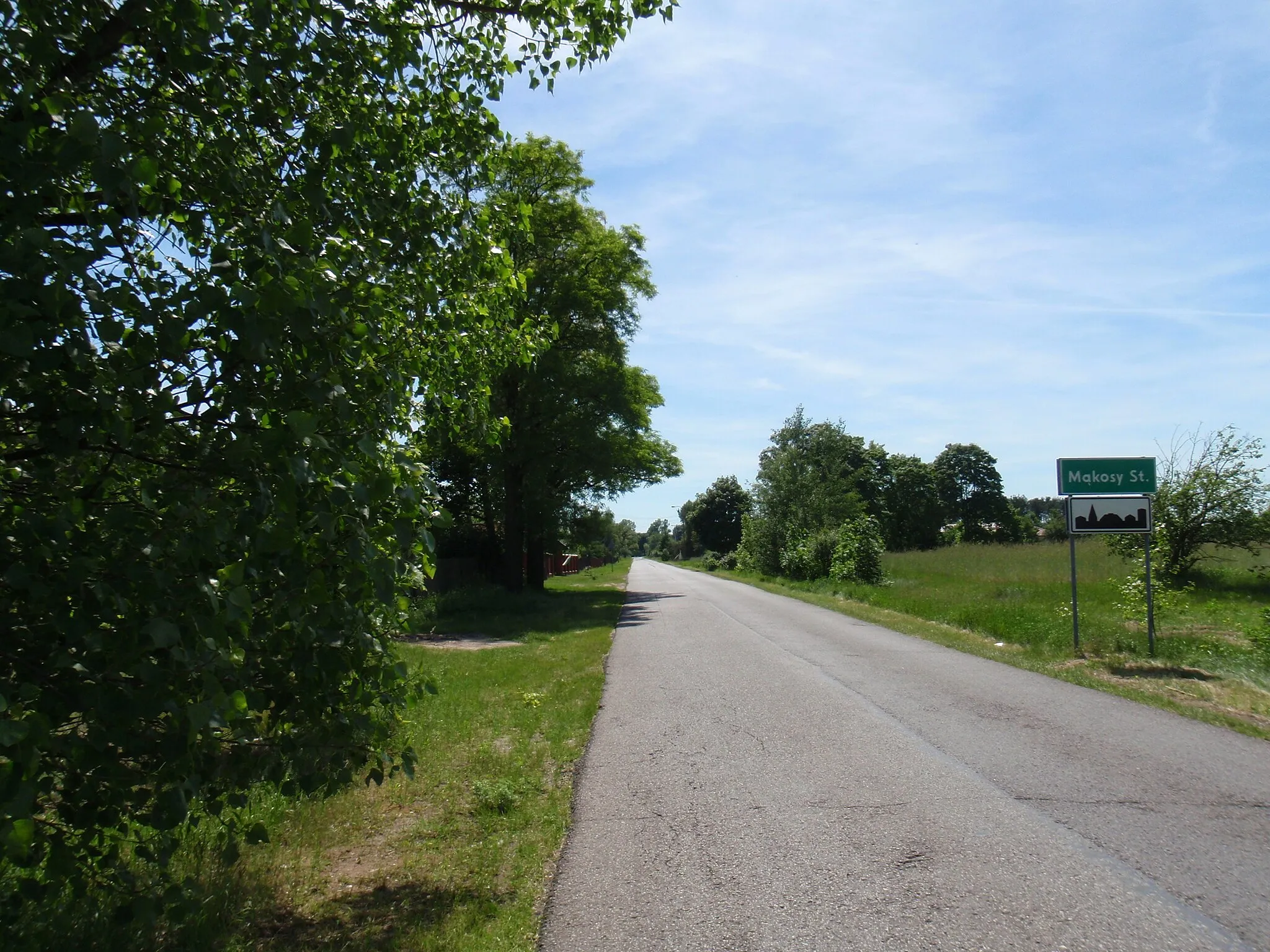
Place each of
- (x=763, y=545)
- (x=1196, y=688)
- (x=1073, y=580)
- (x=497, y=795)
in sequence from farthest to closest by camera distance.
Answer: (x=763, y=545)
(x=1073, y=580)
(x=1196, y=688)
(x=497, y=795)

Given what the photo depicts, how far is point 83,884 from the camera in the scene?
9.98 feet

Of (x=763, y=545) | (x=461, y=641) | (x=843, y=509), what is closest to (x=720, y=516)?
(x=763, y=545)

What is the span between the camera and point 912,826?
5.59 m

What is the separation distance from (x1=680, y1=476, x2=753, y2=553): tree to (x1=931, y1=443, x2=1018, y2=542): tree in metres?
23.4

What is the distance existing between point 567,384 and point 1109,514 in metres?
17.8

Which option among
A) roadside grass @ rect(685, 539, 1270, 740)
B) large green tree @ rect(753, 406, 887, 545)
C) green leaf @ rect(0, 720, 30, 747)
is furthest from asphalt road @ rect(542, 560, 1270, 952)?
large green tree @ rect(753, 406, 887, 545)

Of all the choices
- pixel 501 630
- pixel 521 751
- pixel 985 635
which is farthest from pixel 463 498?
pixel 521 751

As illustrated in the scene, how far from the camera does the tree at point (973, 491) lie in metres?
99.0

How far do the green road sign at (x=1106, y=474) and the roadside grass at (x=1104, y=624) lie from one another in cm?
248

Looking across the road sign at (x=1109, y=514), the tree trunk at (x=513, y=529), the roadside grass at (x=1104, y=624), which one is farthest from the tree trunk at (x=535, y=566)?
the road sign at (x=1109, y=514)

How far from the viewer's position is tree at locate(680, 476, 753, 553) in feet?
359

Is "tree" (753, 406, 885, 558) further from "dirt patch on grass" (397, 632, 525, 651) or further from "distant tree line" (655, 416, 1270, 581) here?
"dirt patch on grass" (397, 632, 525, 651)

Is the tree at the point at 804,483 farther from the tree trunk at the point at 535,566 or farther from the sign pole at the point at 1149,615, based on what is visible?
the sign pole at the point at 1149,615

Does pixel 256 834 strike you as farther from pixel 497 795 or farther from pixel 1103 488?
pixel 1103 488
